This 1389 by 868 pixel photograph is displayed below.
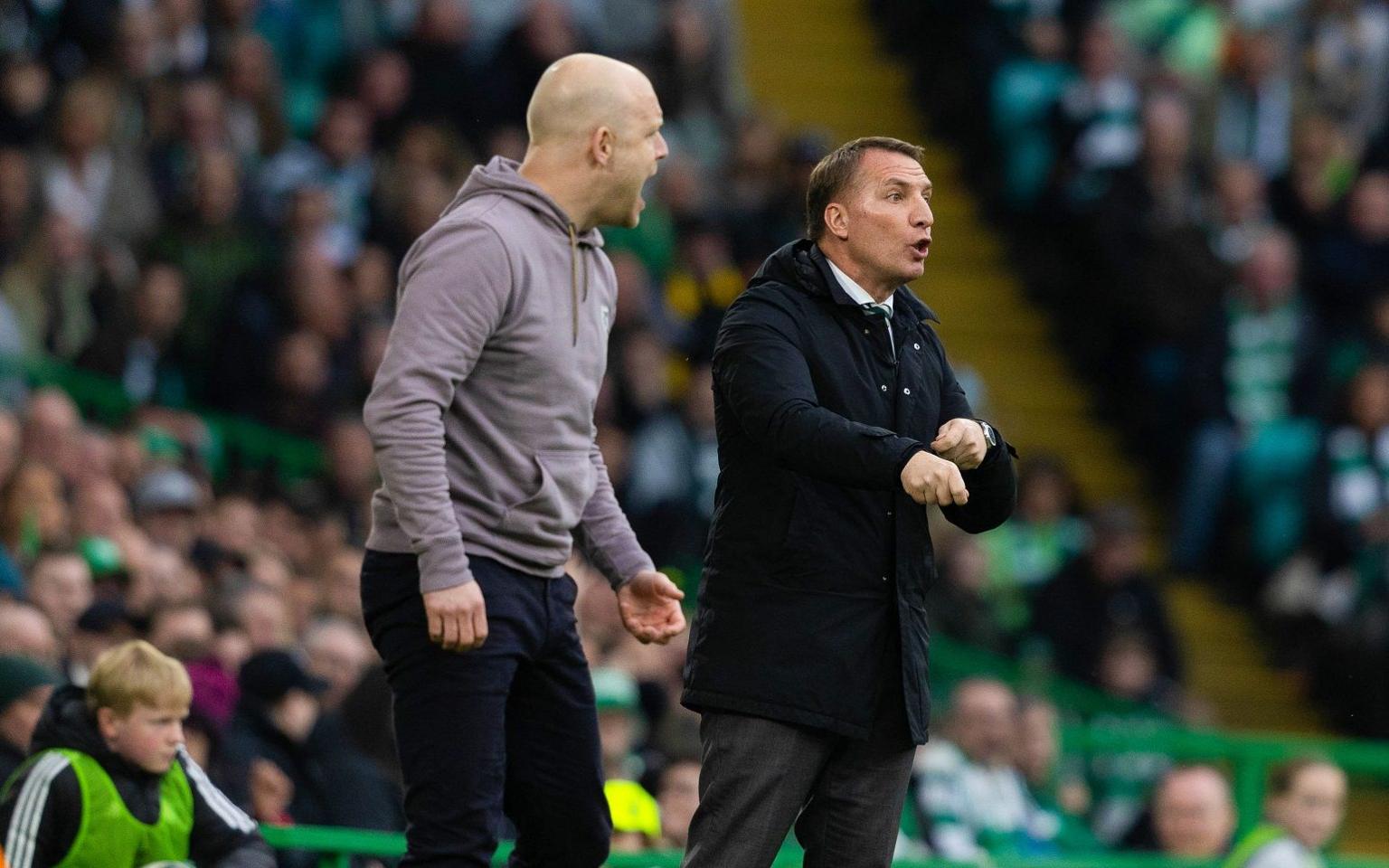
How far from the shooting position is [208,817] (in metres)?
6.12

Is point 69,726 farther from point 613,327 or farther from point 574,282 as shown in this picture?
point 613,327

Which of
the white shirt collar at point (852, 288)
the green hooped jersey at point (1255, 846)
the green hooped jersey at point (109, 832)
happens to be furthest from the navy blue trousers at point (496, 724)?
the green hooped jersey at point (1255, 846)

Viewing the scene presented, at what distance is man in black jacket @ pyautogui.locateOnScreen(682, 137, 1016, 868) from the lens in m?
4.77

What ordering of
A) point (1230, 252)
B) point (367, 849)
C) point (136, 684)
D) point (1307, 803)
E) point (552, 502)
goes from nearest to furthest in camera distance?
point (552, 502), point (136, 684), point (367, 849), point (1307, 803), point (1230, 252)

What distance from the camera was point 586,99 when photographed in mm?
5070

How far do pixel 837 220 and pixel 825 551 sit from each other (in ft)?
2.18

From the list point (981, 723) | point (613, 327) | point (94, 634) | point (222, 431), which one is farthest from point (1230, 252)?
point (94, 634)

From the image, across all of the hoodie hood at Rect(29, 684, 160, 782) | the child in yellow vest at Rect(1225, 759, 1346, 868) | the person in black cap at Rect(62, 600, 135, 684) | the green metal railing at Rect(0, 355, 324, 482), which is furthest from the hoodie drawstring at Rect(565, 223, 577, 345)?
the green metal railing at Rect(0, 355, 324, 482)

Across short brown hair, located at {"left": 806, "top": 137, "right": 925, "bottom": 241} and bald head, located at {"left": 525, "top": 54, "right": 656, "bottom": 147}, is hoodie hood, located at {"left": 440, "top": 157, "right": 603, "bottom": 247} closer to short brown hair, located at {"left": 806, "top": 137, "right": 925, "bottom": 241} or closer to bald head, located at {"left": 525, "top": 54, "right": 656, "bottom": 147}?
bald head, located at {"left": 525, "top": 54, "right": 656, "bottom": 147}

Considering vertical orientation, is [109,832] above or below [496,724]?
below

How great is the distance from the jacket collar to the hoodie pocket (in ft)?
1.68

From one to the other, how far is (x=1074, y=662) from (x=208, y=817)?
738 centimetres

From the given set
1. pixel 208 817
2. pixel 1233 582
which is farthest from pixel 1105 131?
pixel 208 817

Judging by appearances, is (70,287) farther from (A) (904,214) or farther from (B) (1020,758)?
(A) (904,214)
